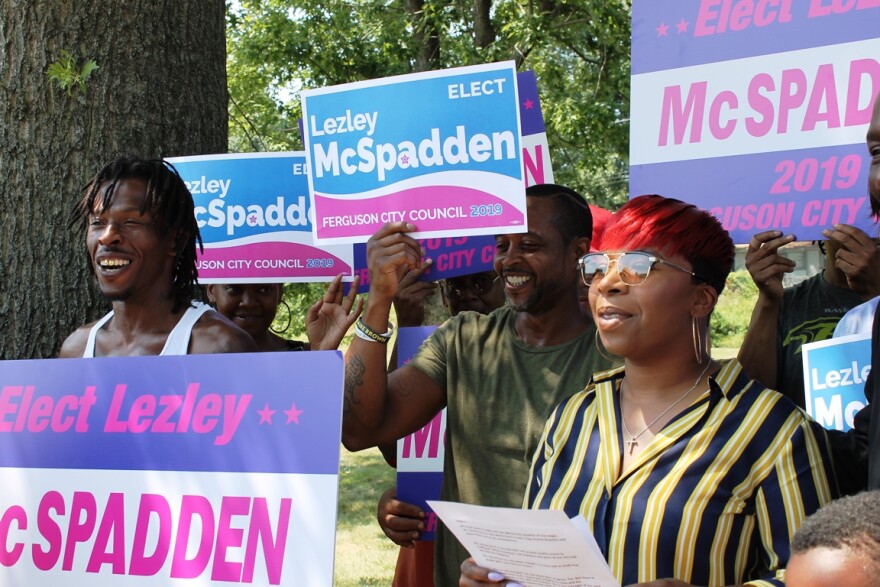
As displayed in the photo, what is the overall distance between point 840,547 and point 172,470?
1.59 metres

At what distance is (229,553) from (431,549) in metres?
1.54

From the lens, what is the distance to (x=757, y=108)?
3.11 m

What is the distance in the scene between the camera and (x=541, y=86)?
1221 centimetres

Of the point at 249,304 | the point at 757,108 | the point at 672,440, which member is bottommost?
the point at 672,440

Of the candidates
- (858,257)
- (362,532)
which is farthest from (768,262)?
(362,532)

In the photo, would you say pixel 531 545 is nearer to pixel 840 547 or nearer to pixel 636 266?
pixel 840 547

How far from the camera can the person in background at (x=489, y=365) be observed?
2887mm

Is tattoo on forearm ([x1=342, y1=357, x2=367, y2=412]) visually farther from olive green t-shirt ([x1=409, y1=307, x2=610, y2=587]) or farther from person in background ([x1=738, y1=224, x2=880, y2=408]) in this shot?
person in background ([x1=738, y1=224, x2=880, y2=408])

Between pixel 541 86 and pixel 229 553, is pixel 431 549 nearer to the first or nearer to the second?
pixel 229 553

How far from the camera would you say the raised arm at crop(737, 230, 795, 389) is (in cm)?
291

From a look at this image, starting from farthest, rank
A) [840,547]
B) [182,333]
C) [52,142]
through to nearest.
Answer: [52,142] < [182,333] < [840,547]

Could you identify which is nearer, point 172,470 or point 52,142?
point 172,470

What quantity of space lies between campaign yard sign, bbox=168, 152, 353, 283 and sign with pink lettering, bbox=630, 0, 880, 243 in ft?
4.15

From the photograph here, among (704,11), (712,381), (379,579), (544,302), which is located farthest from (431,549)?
(379,579)
